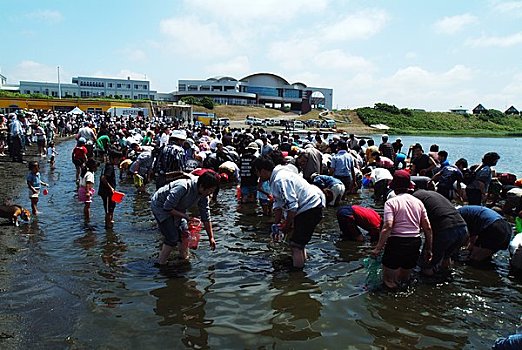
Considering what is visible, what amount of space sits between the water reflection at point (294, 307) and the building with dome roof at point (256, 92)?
97.6 metres

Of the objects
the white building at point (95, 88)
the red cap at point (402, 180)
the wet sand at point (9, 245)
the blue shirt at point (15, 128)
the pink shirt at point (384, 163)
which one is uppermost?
the white building at point (95, 88)

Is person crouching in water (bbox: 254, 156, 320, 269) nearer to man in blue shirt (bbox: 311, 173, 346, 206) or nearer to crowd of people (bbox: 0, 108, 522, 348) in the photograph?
crowd of people (bbox: 0, 108, 522, 348)

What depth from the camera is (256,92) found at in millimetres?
111312

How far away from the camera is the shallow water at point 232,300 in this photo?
450 cm

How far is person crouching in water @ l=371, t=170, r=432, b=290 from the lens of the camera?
531cm

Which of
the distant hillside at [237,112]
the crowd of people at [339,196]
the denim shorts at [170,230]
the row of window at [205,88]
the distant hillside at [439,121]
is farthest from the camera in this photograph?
the row of window at [205,88]

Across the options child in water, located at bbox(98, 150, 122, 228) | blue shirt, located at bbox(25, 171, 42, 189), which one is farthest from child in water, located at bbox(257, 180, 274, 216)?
blue shirt, located at bbox(25, 171, 42, 189)

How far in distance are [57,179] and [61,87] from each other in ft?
282

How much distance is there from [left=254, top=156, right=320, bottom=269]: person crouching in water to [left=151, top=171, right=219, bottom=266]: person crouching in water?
2.61ft

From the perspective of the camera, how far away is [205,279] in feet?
19.8

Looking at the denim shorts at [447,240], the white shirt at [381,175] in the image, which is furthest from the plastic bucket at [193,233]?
the white shirt at [381,175]

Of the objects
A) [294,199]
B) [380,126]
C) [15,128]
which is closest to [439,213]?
[294,199]

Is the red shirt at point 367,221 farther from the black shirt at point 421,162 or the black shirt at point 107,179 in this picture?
the black shirt at point 421,162

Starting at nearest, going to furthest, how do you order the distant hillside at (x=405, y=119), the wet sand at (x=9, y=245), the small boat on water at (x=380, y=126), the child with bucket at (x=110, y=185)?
the wet sand at (x=9, y=245)
the child with bucket at (x=110, y=185)
the small boat on water at (x=380, y=126)
the distant hillside at (x=405, y=119)
